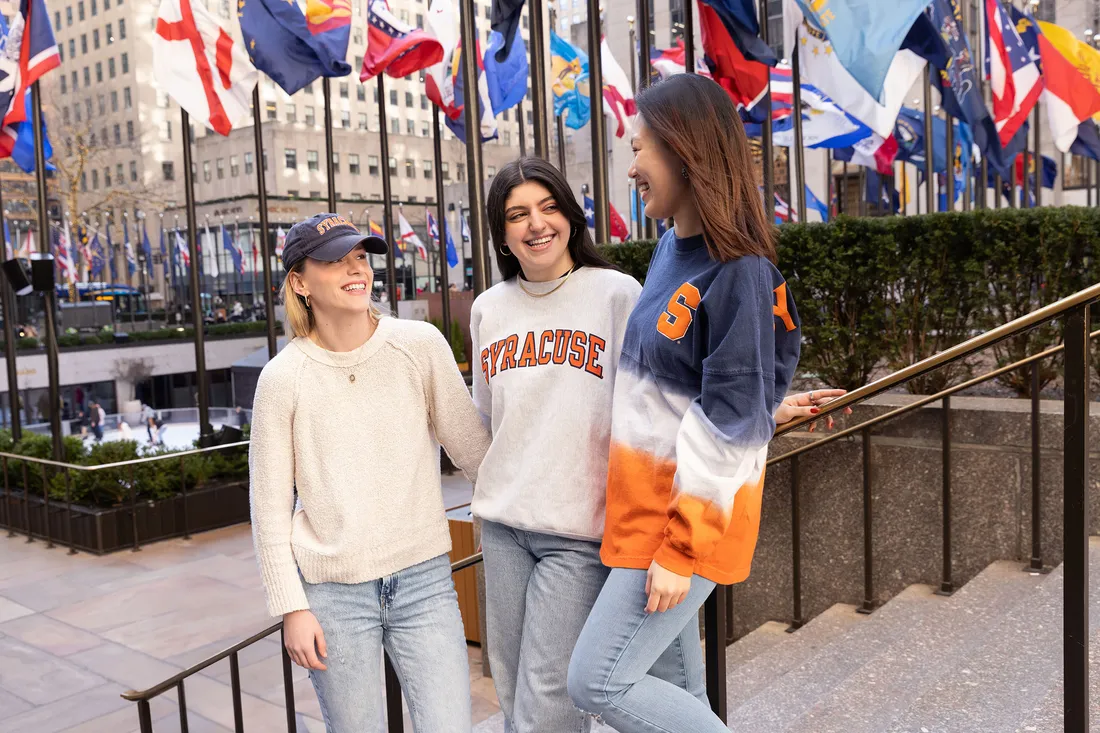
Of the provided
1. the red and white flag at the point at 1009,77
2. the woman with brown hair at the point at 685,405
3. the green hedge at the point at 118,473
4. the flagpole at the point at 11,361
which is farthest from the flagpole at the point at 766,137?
the flagpole at the point at 11,361

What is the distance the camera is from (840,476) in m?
6.66

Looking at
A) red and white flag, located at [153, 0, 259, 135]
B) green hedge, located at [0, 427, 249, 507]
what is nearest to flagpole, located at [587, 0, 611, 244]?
red and white flag, located at [153, 0, 259, 135]

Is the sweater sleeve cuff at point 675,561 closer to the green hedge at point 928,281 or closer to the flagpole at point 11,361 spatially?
the green hedge at point 928,281

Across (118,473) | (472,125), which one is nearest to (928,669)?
(472,125)

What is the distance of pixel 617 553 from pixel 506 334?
2.19ft

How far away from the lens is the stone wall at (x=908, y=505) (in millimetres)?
5883

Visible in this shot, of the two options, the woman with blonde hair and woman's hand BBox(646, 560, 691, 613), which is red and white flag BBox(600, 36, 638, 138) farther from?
woman's hand BBox(646, 560, 691, 613)

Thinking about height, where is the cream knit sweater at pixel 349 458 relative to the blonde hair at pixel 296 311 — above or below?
below

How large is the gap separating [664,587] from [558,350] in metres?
0.67

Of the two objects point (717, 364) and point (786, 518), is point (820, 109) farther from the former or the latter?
point (717, 364)

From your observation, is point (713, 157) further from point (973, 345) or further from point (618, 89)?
point (618, 89)

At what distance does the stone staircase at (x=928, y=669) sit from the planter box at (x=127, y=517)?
9448mm

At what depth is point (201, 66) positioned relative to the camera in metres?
13.4

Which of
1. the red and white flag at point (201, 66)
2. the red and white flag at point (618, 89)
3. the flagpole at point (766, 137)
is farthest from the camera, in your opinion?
the red and white flag at point (618, 89)
